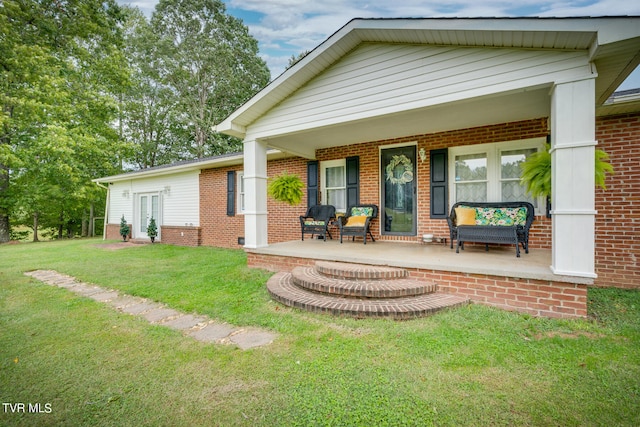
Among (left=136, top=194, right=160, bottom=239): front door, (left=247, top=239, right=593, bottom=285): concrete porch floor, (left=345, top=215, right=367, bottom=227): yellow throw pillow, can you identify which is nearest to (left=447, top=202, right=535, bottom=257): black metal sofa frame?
(left=247, top=239, right=593, bottom=285): concrete porch floor

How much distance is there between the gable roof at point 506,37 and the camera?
260 cm

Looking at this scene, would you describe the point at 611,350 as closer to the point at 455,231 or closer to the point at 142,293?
the point at 455,231

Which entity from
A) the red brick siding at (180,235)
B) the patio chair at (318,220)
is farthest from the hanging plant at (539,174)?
the red brick siding at (180,235)

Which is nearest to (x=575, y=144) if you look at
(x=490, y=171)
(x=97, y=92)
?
(x=490, y=171)

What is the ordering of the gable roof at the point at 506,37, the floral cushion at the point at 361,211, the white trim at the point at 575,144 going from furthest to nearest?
1. the floral cushion at the point at 361,211
2. the white trim at the point at 575,144
3. the gable roof at the point at 506,37

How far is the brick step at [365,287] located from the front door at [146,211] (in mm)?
9119

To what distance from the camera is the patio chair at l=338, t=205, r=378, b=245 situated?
5645 mm

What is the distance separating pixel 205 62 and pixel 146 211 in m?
9.85

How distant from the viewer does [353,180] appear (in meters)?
6.56

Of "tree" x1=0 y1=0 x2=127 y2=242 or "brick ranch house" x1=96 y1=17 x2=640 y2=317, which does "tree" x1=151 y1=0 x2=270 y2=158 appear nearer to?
"tree" x1=0 y1=0 x2=127 y2=242

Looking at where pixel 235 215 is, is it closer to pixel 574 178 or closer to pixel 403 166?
pixel 403 166

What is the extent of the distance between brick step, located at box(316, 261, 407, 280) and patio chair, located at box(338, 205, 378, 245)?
1.63 m

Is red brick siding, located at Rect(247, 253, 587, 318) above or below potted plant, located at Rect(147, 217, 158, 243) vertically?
below

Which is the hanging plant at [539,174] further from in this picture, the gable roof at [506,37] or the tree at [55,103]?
the tree at [55,103]
